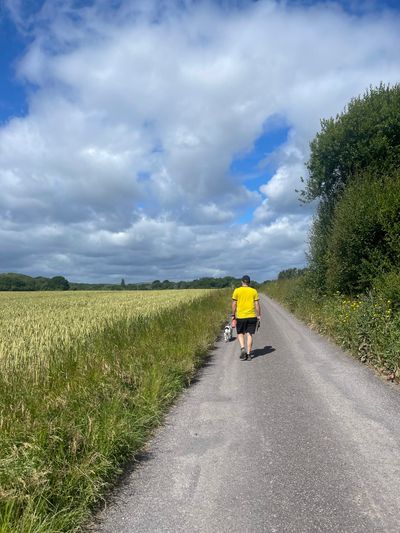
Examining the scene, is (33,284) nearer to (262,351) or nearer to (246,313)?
(262,351)

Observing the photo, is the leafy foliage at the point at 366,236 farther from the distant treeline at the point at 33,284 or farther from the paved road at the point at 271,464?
the distant treeline at the point at 33,284

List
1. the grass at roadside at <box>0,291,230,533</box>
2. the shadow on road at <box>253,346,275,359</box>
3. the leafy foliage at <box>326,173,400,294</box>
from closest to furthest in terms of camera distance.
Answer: the grass at roadside at <box>0,291,230,533</box>
the shadow on road at <box>253,346,275,359</box>
the leafy foliage at <box>326,173,400,294</box>

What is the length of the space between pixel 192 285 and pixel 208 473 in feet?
460

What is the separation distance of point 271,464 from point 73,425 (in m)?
2.05

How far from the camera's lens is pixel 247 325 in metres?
10.6

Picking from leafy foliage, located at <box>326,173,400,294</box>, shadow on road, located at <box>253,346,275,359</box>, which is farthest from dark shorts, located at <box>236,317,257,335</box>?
leafy foliage, located at <box>326,173,400,294</box>

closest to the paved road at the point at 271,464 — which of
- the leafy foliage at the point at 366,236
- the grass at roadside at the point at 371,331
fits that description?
the grass at roadside at the point at 371,331

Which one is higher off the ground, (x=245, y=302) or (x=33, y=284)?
(x=33, y=284)

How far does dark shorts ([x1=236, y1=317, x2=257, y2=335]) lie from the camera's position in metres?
10.6

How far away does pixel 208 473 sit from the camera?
12.9 ft

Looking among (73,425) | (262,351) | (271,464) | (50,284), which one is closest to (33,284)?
(50,284)

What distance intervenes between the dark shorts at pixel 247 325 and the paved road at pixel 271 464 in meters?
3.16

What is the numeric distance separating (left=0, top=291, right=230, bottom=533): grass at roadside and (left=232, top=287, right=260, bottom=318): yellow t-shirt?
323 centimetres

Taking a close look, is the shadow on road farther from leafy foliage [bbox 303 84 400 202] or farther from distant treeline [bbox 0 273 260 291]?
distant treeline [bbox 0 273 260 291]
